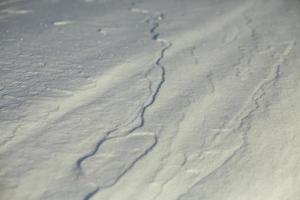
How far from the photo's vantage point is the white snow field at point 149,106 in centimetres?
152

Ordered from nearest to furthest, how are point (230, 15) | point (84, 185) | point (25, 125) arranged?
point (84, 185) → point (25, 125) → point (230, 15)

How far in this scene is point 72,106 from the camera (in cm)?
193

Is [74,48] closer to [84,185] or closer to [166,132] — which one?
[166,132]

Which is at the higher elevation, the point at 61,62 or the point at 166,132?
the point at 61,62

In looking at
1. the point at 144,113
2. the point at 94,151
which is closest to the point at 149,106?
the point at 144,113

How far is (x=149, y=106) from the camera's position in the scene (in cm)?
196

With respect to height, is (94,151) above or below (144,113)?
below

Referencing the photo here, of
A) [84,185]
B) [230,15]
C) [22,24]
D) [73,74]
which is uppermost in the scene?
[230,15]

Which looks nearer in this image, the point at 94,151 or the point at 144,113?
the point at 94,151

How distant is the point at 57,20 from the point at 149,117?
1320mm

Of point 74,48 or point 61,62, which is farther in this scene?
point 74,48

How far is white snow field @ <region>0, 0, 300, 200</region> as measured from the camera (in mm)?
1518

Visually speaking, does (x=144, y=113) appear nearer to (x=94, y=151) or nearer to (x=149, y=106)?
(x=149, y=106)

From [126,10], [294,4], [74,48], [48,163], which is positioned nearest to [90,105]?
[48,163]
